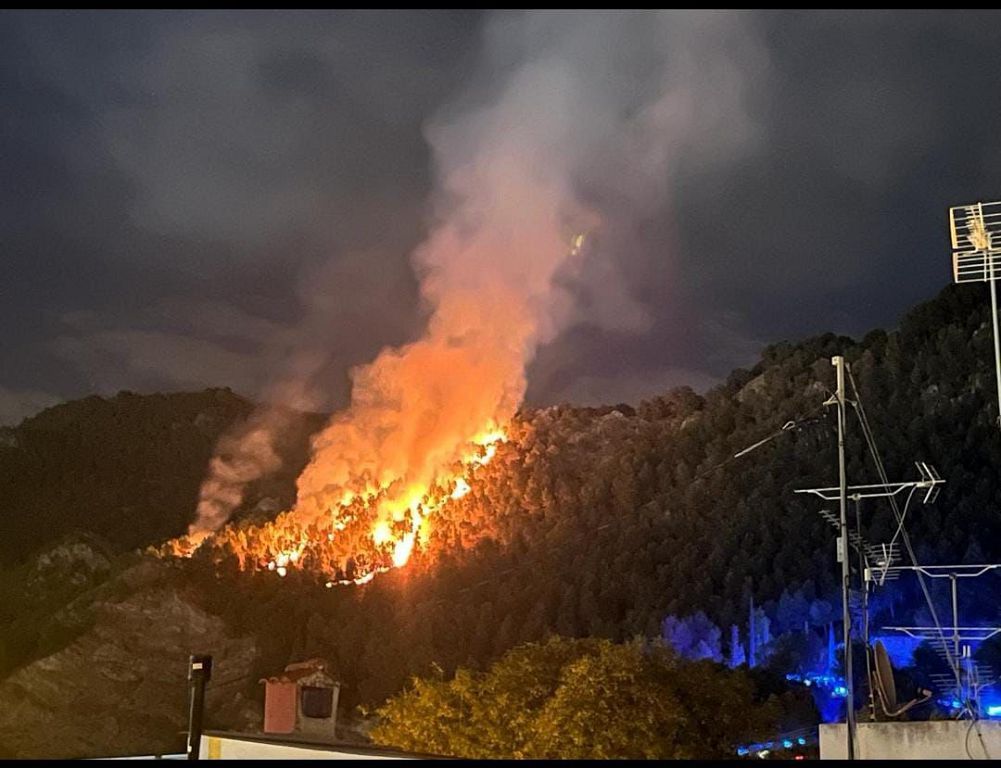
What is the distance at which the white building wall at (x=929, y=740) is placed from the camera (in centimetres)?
1989

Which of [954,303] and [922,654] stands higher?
[954,303]

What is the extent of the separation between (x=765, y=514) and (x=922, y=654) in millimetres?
14369

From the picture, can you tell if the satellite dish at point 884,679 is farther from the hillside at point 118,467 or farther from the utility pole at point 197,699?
the hillside at point 118,467

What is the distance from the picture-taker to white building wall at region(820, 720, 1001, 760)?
19891 mm

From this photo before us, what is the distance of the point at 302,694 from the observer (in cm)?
4131

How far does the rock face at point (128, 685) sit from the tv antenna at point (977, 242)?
4745 cm

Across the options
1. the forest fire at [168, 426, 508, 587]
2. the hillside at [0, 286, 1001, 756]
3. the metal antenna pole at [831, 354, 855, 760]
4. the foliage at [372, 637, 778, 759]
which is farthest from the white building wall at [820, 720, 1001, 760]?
the forest fire at [168, 426, 508, 587]

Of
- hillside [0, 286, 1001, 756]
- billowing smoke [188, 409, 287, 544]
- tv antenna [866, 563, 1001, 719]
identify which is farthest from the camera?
billowing smoke [188, 409, 287, 544]

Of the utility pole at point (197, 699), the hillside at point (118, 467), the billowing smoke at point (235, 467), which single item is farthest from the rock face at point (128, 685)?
the utility pole at point (197, 699)

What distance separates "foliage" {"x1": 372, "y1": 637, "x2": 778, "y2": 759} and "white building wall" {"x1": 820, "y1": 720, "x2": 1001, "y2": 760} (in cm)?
394

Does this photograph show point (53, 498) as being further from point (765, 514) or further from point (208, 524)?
point (765, 514)

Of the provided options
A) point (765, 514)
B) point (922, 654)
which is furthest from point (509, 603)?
point (922, 654)

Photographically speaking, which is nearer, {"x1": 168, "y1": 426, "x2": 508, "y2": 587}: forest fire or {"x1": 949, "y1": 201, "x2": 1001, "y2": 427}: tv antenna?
{"x1": 949, "y1": 201, "x2": 1001, "y2": 427}: tv antenna

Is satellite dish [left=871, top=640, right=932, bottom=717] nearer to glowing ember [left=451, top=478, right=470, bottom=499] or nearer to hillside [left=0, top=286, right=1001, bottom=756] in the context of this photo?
hillside [left=0, top=286, right=1001, bottom=756]
